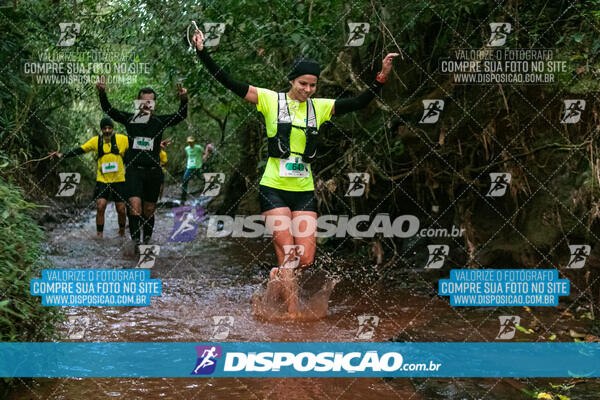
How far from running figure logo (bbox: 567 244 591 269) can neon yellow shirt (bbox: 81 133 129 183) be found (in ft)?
17.3

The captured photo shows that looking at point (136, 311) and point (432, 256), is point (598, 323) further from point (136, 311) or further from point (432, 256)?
point (136, 311)

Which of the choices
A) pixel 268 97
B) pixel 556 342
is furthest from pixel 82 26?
pixel 556 342

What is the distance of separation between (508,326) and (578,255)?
1.14m

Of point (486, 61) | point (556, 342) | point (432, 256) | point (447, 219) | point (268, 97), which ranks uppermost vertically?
point (486, 61)

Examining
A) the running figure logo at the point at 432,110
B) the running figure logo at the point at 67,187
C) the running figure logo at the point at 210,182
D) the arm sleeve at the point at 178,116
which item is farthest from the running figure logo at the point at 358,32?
the running figure logo at the point at 67,187

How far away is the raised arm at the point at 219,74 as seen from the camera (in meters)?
4.55

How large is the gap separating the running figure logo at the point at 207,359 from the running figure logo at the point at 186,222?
6767 mm

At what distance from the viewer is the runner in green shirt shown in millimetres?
4836

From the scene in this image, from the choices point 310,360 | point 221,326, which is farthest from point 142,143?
point 310,360

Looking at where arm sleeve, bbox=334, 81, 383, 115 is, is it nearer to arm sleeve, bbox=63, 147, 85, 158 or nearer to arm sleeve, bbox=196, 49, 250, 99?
arm sleeve, bbox=196, 49, 250, 99

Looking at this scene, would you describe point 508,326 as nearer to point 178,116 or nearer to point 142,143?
point 178,116

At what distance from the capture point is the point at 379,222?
780 centimetres

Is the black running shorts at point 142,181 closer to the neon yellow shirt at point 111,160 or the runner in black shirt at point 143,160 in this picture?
the runner in black shirt at point 143,160

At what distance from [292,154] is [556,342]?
2468 millimetres
